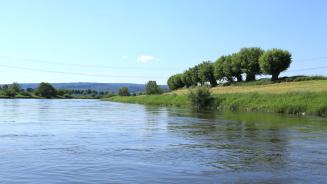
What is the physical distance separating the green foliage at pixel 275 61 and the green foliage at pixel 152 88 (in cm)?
7231

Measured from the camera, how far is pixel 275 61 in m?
109

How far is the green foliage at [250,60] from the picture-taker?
120m

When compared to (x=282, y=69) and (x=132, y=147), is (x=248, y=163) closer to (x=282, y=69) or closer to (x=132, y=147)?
(x=132, y=147)

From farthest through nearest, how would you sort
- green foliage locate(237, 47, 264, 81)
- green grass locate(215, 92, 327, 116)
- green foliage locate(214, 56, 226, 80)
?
green foliage locate(214, 56, 226, 80) < green foliage locate(237, 47, 264, 81) < green grass locate(215, 92, 327, 116)

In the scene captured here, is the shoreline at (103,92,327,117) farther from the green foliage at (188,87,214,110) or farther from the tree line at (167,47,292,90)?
the tree line at (167,47,292,90)

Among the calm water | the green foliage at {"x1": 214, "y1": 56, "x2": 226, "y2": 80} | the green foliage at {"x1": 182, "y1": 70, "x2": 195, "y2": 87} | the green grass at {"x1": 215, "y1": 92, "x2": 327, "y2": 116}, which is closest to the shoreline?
the green grass at {"x1": 215, "y1": 92, "x2": 327, "y2": 116}

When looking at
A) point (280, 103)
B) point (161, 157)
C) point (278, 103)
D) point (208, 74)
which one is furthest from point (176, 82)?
point (161, 157)

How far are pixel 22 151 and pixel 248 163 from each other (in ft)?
31.3

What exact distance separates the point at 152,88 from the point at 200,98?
106354 mm

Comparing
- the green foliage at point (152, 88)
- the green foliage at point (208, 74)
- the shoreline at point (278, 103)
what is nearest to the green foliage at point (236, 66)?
the green foliage at point (208, 74)

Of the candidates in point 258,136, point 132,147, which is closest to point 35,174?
point 132,147

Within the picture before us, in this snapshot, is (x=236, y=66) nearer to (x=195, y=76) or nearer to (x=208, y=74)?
(x=208, y=74)

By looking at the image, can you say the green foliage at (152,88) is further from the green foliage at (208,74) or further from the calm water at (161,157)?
the calm water at (161,157)

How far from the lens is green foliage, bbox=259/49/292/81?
10956 centimetres
